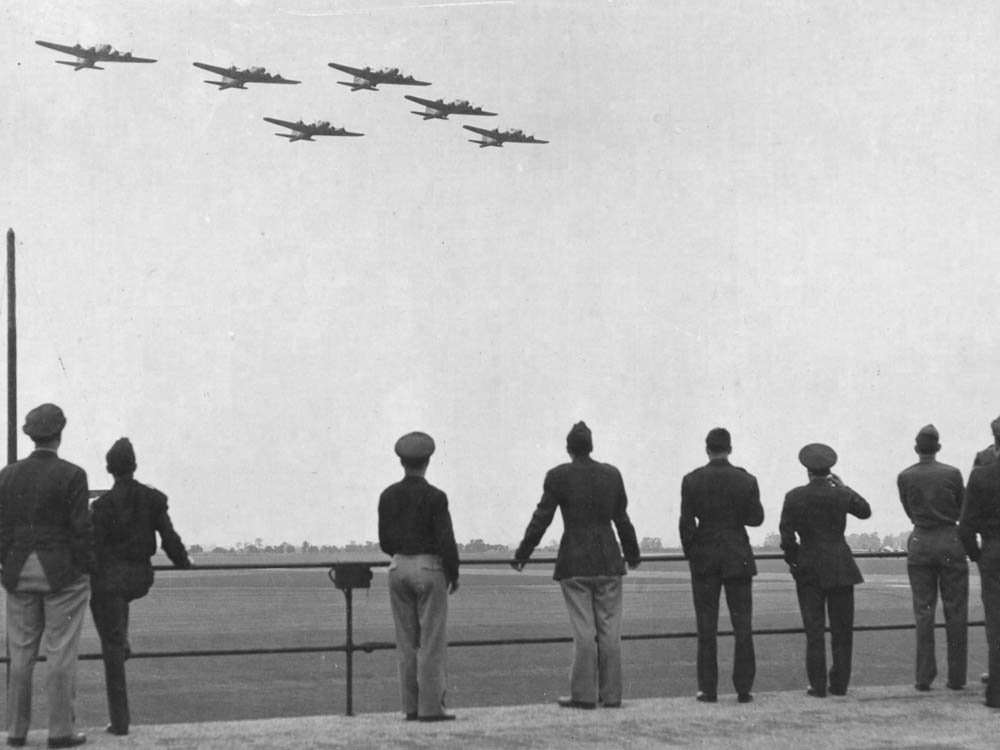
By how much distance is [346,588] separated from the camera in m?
7.98

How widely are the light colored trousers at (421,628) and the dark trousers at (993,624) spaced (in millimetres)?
3162

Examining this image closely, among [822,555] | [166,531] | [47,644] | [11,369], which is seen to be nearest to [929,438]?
[822,555]

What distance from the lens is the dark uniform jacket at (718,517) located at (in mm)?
8211

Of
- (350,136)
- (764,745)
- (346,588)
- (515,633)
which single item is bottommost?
(515,633)

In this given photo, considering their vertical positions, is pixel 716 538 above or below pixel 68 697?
above

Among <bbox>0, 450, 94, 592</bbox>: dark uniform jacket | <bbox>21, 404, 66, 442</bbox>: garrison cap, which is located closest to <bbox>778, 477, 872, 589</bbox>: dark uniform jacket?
<bbox>0, 450, 94, 592</bbox>: dark uniform jacket

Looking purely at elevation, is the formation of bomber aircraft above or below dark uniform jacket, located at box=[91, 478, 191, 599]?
above

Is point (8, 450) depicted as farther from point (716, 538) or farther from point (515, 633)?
point (716, 538)

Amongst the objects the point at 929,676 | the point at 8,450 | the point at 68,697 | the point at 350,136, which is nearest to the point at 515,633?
the point at 8,450

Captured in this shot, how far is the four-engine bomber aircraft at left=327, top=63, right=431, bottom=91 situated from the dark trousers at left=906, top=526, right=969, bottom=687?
47.3m

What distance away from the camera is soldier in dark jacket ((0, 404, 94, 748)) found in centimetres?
676

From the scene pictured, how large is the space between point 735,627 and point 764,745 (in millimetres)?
1668

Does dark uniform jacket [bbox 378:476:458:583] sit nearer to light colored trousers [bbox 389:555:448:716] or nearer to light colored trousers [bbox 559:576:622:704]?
light colored trousers [bbox 389:555:448:716]

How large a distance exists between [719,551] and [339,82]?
167 feet
